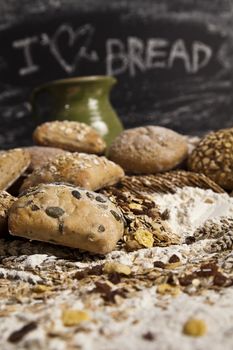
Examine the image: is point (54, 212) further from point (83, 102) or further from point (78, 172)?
point (83, 102)

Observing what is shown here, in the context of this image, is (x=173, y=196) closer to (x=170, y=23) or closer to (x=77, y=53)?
(x=77, y=53)

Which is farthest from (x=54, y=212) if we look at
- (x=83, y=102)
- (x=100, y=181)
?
(x=83, y=102)

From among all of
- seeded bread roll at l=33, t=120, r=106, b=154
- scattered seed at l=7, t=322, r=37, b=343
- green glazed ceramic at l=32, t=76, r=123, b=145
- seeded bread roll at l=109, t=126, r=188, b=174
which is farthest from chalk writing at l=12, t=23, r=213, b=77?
scattered seed at l=7, t=322, r=37, b=343

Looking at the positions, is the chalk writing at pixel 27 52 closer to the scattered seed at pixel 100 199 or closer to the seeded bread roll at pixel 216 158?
the seeded bread roll at pixel 216 158

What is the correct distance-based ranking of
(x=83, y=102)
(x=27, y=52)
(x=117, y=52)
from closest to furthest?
(x=83, y=102) → (x=27, y=52) → (x=117, y=52)

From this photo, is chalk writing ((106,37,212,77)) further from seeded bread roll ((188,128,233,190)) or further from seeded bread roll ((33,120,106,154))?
seeded bread roll ((188,128,233,190))

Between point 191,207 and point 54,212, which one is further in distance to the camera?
point 191,207
